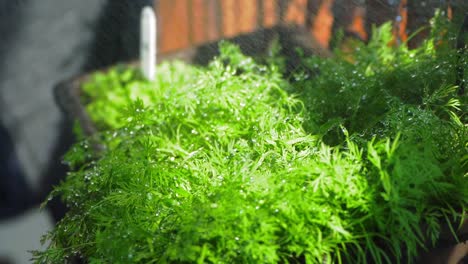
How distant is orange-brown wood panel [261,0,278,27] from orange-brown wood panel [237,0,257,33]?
0.21ft

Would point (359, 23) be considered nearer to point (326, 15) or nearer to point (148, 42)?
point (326, 15)

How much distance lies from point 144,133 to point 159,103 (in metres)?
0.08

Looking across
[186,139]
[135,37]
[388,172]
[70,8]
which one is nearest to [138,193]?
[186,139]

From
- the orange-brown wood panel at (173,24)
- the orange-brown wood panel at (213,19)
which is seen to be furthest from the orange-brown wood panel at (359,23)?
the orange-brown wood panel at (173,24)

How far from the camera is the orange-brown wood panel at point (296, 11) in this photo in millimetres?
1336

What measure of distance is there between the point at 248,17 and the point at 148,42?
446 mm

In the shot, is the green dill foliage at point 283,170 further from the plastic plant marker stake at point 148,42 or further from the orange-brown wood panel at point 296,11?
the plastic plant marker stake at point 148,42

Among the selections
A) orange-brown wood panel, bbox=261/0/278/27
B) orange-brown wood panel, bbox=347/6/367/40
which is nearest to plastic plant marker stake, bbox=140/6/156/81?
orange-brown wood panel, bbox=261/0/278/27

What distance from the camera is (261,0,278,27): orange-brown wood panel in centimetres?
135

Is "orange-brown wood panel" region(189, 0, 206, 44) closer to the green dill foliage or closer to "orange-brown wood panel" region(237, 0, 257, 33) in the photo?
"orange-brown wood panel" region(237, 0, 257, 33)

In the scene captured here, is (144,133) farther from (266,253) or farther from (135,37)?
(135,37)

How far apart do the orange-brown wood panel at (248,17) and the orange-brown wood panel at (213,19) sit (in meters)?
0.17

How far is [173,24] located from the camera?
2.18 metres

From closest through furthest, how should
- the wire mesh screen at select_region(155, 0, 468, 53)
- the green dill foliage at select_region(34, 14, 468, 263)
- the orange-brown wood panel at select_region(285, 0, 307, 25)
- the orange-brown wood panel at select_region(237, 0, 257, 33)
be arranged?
the green dill foliage at select_region(34, 14, 468, 263) < the wire mesh screen at select_region(155, 0, 468, 53) < the orange-brown wood panel at select_region(285, 0, 307, 25) < the orange-brown wood panel at select_region(237, 0, 257, 33)
